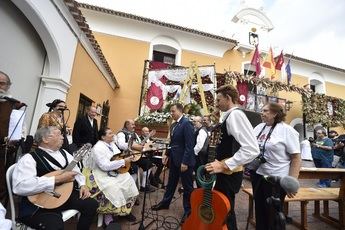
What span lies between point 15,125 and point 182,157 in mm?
2490

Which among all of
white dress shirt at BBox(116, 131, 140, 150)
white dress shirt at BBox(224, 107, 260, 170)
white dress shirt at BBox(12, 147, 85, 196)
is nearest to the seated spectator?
white dress shirt at BBox(116, 131, 140, 150)

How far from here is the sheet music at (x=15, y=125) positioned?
3010 mm

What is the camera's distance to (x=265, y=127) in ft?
10.1

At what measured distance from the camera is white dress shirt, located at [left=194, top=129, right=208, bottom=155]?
209 inches

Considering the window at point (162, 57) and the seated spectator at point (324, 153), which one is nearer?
the seated spectator at point (324, 153)

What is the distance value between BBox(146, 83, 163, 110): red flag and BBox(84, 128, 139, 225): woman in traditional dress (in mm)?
7181

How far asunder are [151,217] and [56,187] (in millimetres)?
1873

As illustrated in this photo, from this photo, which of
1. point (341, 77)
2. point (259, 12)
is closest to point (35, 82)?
point (259, 12)

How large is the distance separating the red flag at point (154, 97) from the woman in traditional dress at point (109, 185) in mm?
7181

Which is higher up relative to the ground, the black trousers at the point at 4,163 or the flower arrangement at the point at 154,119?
the flower arrangement at the point at 154,119

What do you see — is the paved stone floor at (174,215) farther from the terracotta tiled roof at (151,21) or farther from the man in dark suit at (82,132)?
the terracotta tiled roof at (151,21)

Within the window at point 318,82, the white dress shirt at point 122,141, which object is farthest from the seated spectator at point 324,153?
the window at point 318,82

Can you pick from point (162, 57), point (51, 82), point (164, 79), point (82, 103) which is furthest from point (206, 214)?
point (162, 57)

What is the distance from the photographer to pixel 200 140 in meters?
5.35
